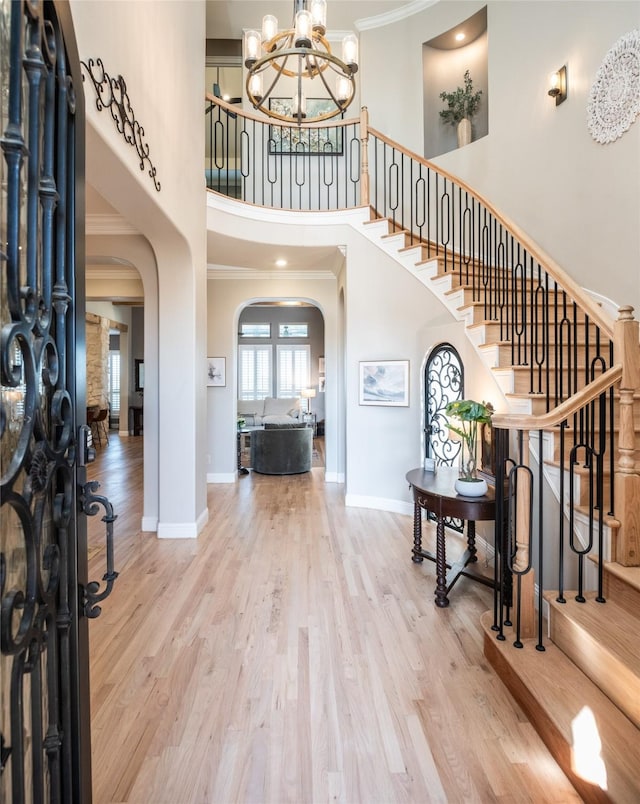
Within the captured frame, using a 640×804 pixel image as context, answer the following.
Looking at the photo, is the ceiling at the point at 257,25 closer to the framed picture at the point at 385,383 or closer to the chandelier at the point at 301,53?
the framed picture at the point at 385,383

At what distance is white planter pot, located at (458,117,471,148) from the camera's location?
574 cm

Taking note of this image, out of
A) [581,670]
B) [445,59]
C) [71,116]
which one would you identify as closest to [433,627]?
[581,670]

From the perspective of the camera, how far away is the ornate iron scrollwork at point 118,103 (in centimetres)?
205

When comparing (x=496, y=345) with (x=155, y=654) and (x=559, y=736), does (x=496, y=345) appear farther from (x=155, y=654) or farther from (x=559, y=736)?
(x=155, y=654)

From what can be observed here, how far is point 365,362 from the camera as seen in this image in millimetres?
4945

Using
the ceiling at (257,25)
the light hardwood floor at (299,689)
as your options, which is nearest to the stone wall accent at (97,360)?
the ceiling at (257,25)

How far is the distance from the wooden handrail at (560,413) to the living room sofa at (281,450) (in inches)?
191

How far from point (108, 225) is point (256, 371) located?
875cm

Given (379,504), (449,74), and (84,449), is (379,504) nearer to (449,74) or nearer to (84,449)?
(84,449)

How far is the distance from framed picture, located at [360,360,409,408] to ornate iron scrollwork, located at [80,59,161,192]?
2929mm

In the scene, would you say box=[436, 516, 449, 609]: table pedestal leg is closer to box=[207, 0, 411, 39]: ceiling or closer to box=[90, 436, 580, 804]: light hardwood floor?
box=[90, 436, 580, 804]: light hardwood floor

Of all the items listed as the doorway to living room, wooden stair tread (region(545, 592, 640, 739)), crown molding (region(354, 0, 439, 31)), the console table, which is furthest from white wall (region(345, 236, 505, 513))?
the doorway to living room

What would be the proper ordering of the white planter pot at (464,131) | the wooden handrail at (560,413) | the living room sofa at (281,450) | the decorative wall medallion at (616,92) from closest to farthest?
1. the wooden handrail at (560,413)
2. the decorative wall medallion at (616,92)
3. the white planter pot at (464,131)
4. the living room sofa at (281,450)

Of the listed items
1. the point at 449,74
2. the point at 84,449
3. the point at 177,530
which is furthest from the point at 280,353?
the point at 84,449
